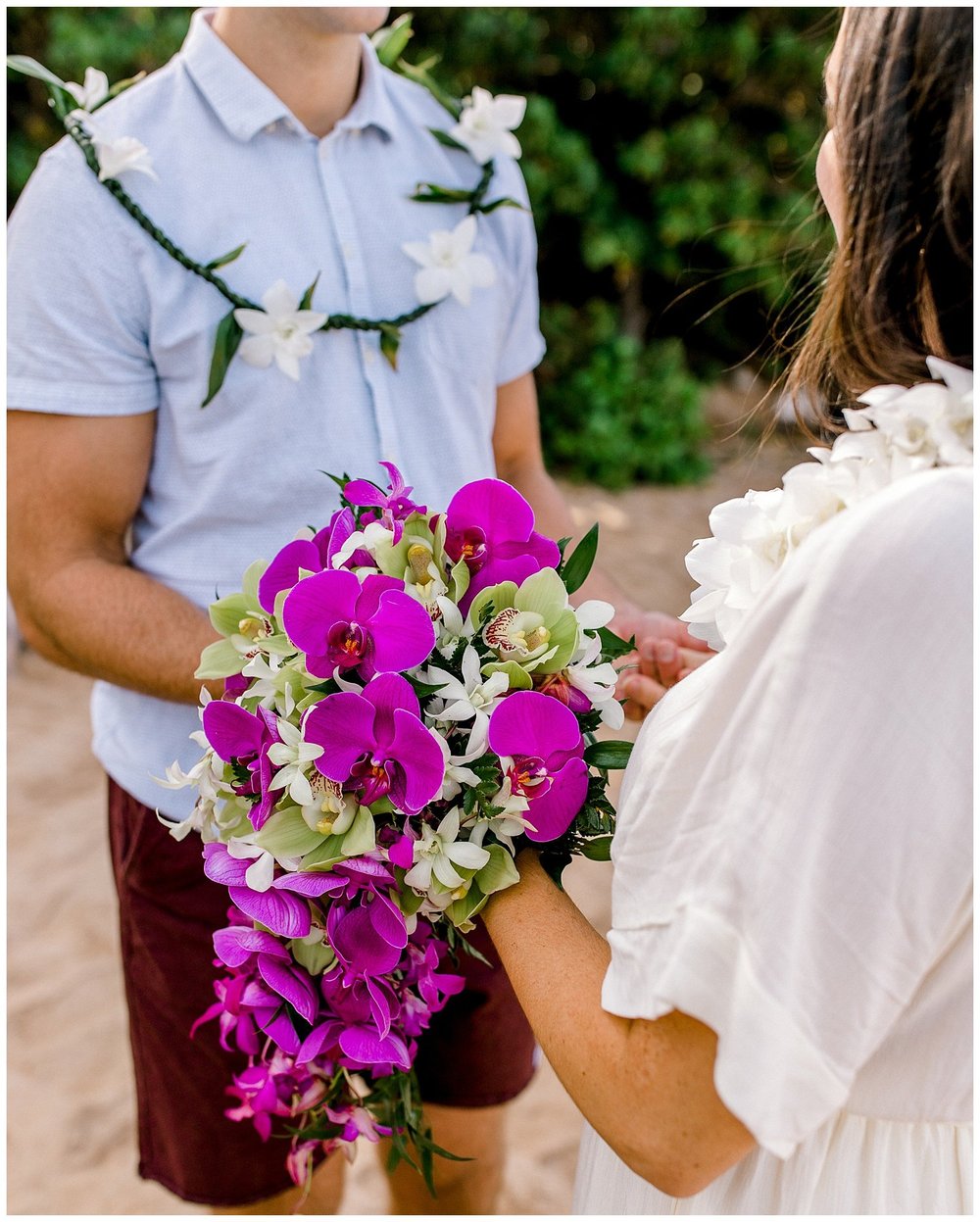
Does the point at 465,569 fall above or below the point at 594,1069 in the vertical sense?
above

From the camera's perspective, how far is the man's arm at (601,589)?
68.4 inches

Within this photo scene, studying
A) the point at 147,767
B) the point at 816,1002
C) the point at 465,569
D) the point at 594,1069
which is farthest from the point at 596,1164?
the point at 147,767

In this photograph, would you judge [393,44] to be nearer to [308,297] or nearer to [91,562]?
[308,297]

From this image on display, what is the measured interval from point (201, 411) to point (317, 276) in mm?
292

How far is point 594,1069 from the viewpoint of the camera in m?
1.02

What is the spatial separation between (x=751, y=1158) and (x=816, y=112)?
32.6 feet

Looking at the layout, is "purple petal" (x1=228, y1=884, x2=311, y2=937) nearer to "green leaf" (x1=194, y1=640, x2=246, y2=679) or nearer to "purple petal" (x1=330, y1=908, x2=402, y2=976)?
"purple petal" (x1=330, y1=908, x2=402, y2=976)

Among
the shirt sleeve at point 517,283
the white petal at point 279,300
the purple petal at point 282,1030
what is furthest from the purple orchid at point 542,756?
the shirt sleeve at point 517,283

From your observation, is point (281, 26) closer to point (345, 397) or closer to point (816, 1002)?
point (345, 397)

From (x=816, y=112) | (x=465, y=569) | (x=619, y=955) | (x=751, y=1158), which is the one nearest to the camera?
(x=619, y=955)

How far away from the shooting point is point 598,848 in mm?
1248

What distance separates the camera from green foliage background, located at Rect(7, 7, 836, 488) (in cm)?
842

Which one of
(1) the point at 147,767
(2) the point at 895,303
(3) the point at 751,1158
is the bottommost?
(1) the point at 147,767

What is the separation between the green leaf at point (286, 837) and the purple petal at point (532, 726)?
0.76ft
